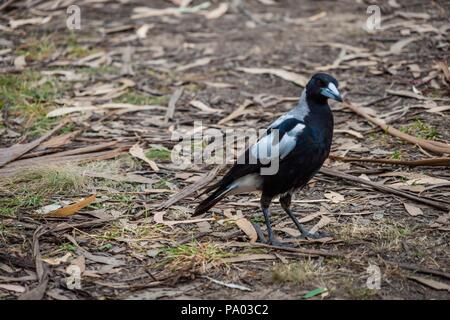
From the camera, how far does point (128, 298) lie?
4098 mm

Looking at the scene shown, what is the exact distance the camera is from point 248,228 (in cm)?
504

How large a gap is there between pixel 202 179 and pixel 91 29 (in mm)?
4911

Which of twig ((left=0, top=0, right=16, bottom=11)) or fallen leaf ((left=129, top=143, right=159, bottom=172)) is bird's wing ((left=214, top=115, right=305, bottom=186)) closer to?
fallen leaf ((left=129, top=143, right=159, bottom=172))

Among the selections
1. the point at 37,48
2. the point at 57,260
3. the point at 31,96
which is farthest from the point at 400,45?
the point at 57,260

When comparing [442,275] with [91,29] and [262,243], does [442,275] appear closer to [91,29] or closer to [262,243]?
[262,243]

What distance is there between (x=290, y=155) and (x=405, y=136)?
1.88 m

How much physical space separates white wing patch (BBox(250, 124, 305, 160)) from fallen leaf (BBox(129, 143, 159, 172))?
5.04 feet

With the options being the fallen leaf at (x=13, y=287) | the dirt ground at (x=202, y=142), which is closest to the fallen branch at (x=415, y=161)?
the dirt ground at (x=202, y=142)

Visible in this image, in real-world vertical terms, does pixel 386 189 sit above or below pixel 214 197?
below

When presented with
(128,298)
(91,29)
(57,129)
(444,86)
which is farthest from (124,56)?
(128,298)

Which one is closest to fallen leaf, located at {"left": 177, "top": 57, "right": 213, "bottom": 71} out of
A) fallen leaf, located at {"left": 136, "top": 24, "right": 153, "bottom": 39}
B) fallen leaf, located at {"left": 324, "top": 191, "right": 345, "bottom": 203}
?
fallen leaf, located at {"left": 136, "top": 24, "right": 153, "bottom": 39}

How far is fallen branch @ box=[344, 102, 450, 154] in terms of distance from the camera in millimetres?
5785

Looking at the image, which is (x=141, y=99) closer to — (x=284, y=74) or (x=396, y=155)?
(x=284, y=74)

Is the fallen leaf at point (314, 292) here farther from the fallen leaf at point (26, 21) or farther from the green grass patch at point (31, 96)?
the fallen leaf at point (26, 21)
